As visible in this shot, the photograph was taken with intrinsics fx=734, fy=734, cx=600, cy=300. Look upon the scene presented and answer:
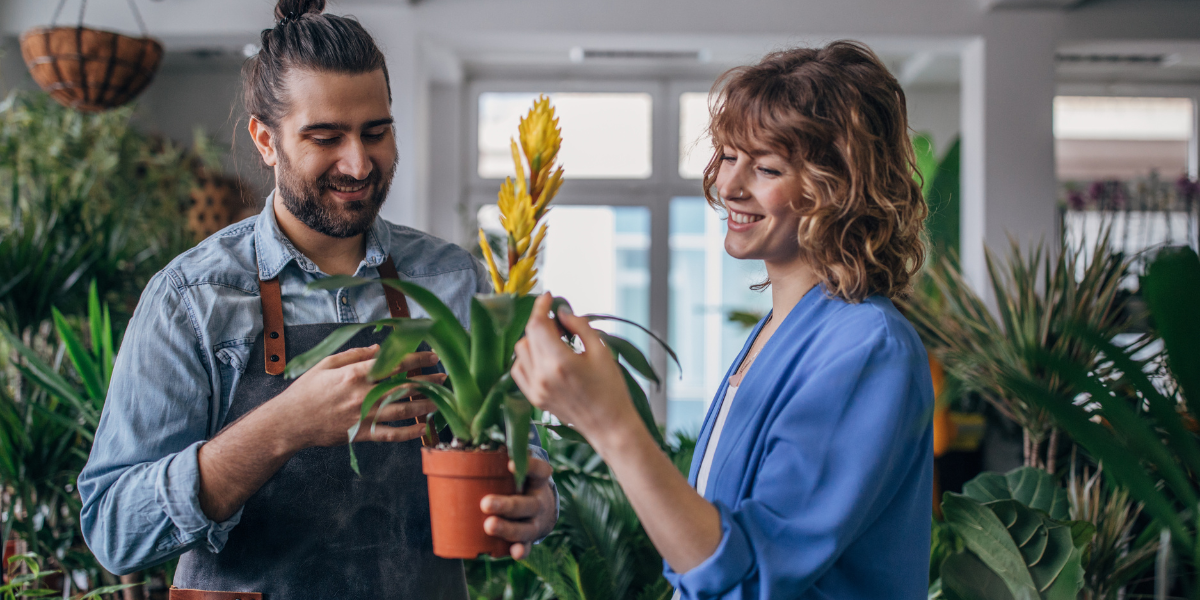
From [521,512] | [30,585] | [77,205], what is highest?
[77,205]

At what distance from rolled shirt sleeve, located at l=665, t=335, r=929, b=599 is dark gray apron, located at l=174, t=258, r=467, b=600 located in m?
0.53

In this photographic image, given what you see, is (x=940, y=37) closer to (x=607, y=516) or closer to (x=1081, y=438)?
(x=607, y=516)

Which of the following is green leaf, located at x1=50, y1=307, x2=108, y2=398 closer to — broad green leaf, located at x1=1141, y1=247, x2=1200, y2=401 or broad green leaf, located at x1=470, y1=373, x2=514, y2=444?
broad green leaf, located at x1=470, y1=373, x2=514, y2=444

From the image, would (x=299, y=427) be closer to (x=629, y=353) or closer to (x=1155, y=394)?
(x=629, y=353)

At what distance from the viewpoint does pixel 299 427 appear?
0.92m

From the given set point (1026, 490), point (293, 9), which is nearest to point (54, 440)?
point (293, 9)

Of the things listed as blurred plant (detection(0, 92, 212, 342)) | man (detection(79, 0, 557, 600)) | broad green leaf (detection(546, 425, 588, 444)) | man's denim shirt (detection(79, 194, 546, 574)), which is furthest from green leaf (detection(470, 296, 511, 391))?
blurred plant (detection(0, 92, 212, 342))

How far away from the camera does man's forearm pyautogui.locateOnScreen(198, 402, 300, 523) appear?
0.95m

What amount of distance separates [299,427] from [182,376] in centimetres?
30

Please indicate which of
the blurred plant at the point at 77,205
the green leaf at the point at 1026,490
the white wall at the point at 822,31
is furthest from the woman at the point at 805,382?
the white wall at the point at 822,31

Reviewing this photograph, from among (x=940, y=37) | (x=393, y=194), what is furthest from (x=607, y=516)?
(x=940, y=37)

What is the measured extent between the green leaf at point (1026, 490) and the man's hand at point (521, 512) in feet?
4.89

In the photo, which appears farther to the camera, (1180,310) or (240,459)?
(240,459)

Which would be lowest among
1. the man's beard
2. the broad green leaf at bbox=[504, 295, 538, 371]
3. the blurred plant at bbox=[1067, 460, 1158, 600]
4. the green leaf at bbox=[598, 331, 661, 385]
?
the blurred plant at bbox=[1067, 460, 1158, 600]
